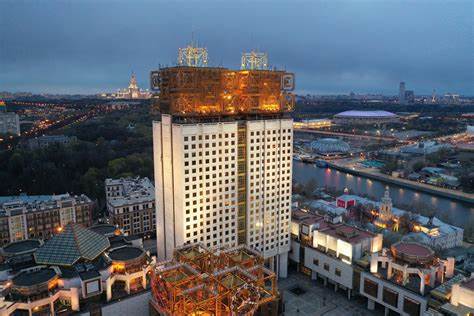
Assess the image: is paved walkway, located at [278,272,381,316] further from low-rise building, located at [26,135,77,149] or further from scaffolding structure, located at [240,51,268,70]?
low-rise building, located at [26,135,77,149]

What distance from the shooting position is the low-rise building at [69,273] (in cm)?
2712

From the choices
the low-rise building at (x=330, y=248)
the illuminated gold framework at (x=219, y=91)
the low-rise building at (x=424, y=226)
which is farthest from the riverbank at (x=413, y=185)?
the illuminated gold framework at (x=219, y=91)

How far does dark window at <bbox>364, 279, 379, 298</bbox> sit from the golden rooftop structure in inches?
731

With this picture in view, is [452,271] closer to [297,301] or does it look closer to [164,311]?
[297,301]

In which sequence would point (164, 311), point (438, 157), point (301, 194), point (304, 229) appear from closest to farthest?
point (164, 311) → point (304, 229) → point (301, 194) → point (438, 157)

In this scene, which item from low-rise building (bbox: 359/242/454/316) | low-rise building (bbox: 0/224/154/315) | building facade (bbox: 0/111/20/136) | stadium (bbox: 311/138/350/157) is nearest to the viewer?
low-rise building (bbox: 0/224/154/315)

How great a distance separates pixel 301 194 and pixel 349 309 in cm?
3753

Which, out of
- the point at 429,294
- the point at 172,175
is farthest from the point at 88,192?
the point at 429,294

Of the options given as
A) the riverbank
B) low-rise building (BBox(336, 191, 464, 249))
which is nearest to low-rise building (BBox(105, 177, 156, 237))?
low-rise building (BBox(336, 191, 464, 249))

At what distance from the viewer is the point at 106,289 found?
29.1 meters

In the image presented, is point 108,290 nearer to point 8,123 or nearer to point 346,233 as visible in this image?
point 346,233

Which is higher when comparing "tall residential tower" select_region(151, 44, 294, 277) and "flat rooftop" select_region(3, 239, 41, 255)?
"tall residential tower" select_region(151, 44, 294, 277)

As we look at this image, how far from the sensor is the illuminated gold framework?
34.5 metres

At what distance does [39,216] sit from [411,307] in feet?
137
